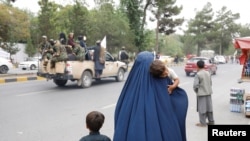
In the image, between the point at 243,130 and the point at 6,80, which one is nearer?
the point at 243,130

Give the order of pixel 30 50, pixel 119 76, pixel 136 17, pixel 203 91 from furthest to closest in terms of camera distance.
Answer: pixel 30 50 → pixel 136 17 → pixel 119 76 → pixel 203 91

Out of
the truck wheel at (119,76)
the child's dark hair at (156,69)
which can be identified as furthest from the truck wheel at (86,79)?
the child's dark hair at (156,69)

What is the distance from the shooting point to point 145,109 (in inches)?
114

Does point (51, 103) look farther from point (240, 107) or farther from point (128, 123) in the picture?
point (128, 123)

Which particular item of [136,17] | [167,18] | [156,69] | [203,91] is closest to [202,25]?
[167,18]

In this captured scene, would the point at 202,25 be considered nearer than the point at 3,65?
No

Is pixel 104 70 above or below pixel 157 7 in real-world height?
below

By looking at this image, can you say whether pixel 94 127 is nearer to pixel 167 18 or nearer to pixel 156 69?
pixel 156 69

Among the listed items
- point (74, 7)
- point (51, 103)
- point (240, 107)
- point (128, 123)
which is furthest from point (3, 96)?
point (74, 7)

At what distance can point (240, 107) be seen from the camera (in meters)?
8.80

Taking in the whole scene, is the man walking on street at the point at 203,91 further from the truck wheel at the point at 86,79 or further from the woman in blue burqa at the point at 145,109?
the truck wheel at the point at 86,79

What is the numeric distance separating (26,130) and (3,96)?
5.40m

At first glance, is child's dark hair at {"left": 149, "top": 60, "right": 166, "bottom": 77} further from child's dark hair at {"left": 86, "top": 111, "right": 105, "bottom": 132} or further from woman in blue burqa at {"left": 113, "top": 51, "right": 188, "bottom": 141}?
child's dark hair at {"left": 86, "top": 111, "right": 105, "bottom": 132}

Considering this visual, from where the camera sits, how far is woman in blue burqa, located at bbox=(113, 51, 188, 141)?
9.52 feet
